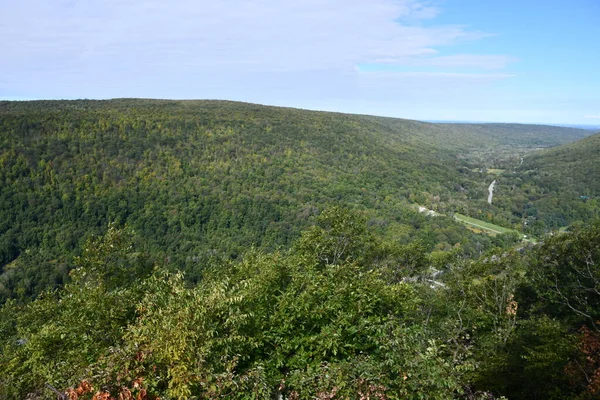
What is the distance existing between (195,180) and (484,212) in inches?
3775

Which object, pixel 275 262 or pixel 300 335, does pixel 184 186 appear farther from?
pixel 300 335

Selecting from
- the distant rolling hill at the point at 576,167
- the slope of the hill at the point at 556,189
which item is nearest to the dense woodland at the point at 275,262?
the slope of the hill at the point at 556,189

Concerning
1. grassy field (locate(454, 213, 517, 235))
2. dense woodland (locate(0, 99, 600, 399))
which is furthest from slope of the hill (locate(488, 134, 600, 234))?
grassy field (locate(454, 213, 517, 235))

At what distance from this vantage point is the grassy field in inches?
4137

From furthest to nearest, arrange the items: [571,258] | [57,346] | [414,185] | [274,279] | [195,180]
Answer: [414,185] < [195,180] < [571,258] < [274,279] < [57,346]

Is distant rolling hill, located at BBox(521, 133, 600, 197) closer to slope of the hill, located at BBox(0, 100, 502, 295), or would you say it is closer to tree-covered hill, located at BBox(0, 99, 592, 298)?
slope of the hill, located at BBox(0, 100, 502, 295)

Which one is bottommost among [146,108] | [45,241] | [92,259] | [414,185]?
[45,241]

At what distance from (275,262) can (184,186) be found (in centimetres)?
9766

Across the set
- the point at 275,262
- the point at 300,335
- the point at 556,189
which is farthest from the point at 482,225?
the point at 300,335

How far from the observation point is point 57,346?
14.0 m

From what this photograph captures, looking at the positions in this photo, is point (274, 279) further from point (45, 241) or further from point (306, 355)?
point (45, 241)

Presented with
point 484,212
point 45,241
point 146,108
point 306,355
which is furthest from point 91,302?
point 146,108

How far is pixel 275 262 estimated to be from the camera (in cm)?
1695

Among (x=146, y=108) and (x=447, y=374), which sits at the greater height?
(x=146, y=108)
